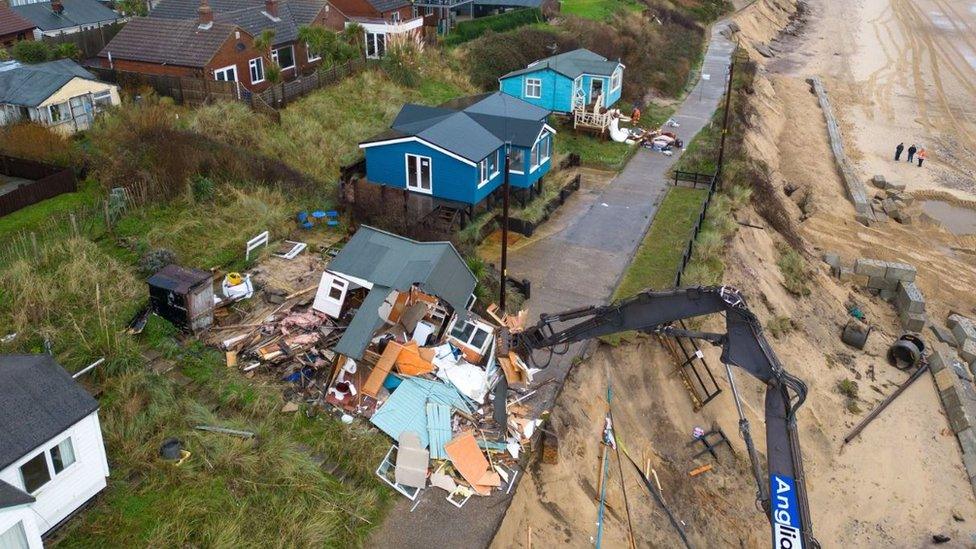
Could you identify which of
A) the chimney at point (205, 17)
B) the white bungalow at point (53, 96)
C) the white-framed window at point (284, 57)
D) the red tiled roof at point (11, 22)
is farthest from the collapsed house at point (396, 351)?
the red tiled roof at point (11, 22)

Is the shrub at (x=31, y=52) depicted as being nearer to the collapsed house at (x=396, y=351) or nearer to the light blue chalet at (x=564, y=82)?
the light blue chalet at (x=564, y=82)

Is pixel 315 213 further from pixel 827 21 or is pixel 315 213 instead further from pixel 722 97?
pixel 827 21

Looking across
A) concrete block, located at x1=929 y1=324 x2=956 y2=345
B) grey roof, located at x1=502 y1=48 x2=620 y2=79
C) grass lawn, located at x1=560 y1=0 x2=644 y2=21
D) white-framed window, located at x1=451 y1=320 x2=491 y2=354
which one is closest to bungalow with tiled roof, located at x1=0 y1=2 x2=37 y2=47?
grey roof, located at x1=502 y1=48 x2=620 y2=79

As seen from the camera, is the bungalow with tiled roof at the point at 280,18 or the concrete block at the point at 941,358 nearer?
the concrete block at the point at 941,358

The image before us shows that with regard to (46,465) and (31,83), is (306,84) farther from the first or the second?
(46,465)

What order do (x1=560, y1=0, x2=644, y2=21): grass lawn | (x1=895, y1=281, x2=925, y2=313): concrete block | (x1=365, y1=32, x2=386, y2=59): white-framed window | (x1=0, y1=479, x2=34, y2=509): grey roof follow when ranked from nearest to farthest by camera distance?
(x1=0, y1=479, x2=34, y2=509): grey roof < (x1=895, y1=281, x2=925, y2=313): concrete block < (x1=365, y1=32, x2=386, y2=59): white-framed window < (x1=560, y1=0, x2=644, y2=21): grass lawn

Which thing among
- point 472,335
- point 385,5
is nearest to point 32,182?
point 472,335

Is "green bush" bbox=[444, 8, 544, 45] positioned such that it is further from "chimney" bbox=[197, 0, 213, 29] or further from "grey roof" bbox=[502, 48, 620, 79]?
"chimney" bbox=[197, 0, 213, 29]
